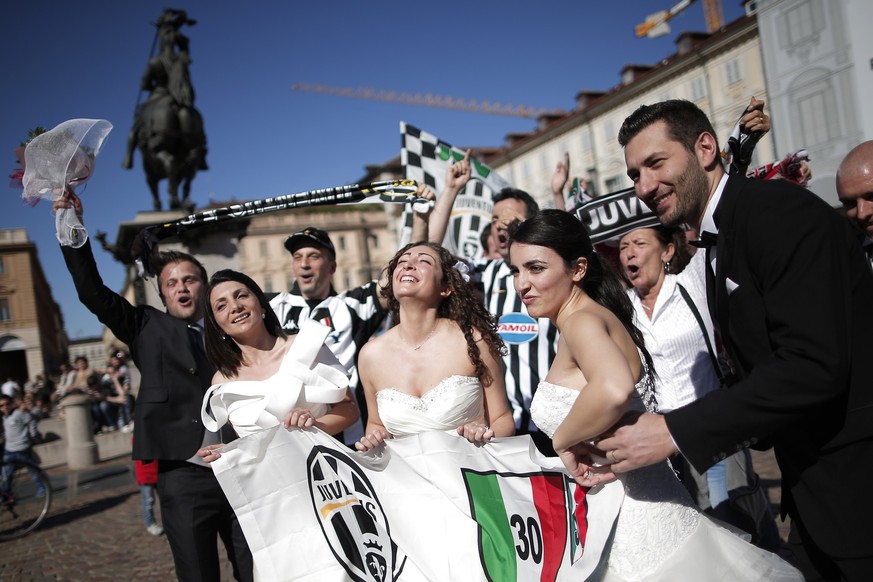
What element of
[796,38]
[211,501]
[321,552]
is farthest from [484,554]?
[796,38]

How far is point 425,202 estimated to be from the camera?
4.36m

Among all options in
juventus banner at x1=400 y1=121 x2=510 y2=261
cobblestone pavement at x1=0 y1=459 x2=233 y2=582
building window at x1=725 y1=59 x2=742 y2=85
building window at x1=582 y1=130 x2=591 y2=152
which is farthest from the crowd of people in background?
building window at x1=582 y1=130 x2=591 y2=152

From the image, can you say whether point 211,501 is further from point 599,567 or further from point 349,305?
point 599,567

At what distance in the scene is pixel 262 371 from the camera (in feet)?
11.1

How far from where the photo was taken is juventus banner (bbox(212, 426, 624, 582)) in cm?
246

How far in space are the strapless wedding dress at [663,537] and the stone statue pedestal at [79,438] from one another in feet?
44.5

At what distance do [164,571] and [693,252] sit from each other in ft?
16.9

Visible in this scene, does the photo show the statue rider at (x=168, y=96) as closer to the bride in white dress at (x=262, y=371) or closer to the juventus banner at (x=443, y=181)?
the juventus banner at (x=443, y=181)

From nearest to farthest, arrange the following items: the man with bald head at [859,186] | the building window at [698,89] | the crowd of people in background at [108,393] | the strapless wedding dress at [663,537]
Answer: the strapless wedding dress at [663,537], the man with bald head at [859,186], the crowd of people in background at [108,393], the building window at [698,89]

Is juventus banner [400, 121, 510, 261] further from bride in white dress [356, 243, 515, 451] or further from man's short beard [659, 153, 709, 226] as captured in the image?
man's short beard [659, 153, 709, 226]

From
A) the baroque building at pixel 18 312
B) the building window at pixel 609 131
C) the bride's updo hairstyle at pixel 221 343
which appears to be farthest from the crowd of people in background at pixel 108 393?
the baroque building at pixel 18 312

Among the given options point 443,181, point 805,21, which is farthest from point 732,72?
point 443,181

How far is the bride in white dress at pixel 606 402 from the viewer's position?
2.01 m

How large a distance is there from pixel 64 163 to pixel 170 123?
19.3ft
